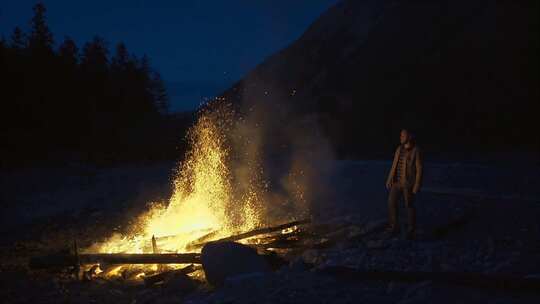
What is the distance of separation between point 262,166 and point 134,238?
12.0 metres

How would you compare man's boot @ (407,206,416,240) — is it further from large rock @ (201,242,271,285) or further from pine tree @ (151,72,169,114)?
pine tree @ (151,72,169,114)

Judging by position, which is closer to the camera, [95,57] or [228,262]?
[228,262]

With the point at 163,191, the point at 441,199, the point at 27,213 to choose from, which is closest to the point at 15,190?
the point at 27,213

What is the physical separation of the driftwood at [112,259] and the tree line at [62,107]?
60.6 feet

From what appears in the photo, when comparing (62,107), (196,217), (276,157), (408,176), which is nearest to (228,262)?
(408,176)

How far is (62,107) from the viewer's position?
100 feet

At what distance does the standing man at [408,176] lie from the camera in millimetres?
8141

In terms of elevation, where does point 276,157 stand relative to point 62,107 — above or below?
below

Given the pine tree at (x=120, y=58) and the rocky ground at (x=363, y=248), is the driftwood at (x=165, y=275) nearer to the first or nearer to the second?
the rocky ground at (x=363, y=248)

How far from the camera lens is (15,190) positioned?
19.4m

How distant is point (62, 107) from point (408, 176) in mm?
27736

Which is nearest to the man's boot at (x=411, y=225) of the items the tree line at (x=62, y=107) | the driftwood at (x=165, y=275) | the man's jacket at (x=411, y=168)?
the man's jacket at (x=411, y=168)

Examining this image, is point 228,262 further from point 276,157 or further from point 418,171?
point 276,157

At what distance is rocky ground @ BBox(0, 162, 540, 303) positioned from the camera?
599cm
